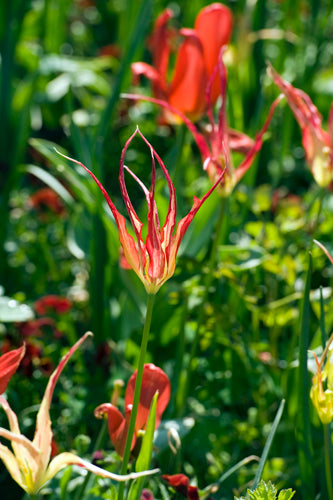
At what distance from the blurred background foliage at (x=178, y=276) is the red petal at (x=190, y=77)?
104 mm

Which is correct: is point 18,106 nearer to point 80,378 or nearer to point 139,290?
point 139,290

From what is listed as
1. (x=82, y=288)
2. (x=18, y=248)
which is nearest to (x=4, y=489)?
(x=82, y=288)

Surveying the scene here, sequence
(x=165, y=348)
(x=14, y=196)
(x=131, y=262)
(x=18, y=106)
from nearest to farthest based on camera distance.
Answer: (x=131, y=262)
(x=165, y=348)
(x=14, y=196)
(x=18, y=106)

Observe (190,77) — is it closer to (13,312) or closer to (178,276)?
(178,276)

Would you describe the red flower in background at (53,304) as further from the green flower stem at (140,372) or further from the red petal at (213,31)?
the green flower stem at (140,372)

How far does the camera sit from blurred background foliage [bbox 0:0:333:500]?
1133 millimetres

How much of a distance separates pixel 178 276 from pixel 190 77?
358 mm

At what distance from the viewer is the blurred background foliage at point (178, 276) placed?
1.13 meters

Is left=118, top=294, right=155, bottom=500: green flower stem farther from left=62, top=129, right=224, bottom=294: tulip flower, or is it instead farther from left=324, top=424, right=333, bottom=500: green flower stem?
left=324, top=424, right=333, bottom=500: green flower stem

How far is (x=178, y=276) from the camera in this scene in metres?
1.19

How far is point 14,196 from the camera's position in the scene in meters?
1.89

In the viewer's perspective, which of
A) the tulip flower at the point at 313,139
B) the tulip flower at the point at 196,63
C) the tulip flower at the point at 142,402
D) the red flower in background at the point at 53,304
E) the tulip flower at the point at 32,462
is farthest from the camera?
the red flower in background at the point at 53,304

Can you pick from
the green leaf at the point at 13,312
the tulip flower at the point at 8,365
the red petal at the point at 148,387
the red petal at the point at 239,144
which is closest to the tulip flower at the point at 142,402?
the red petal at the point at 148,387

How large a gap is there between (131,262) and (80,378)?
66cm
